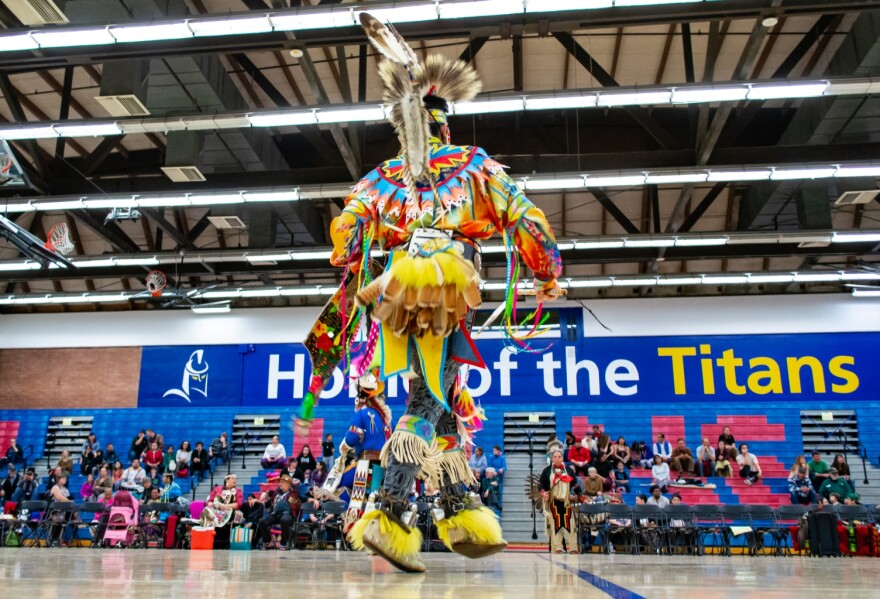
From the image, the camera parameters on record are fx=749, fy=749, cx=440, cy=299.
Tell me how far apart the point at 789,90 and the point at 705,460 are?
8.20 meters

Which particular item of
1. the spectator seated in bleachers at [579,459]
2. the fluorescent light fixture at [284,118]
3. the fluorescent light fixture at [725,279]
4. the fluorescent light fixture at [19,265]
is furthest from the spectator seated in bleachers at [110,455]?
the fluorescent light fixture at [725,279]

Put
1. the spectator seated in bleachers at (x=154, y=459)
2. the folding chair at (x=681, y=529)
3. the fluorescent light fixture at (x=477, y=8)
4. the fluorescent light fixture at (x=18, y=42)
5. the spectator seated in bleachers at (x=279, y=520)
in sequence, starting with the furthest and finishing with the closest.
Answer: the spectator seated in bleachers at (x=154, y=459) < the spectator seated in bleachers at (x=279, y=520) < the folding chair at (x=681, y=529) < the fluorescent light fixture at (x=18, y=42) < the fluorescent light fixture at (x=477, y=8)

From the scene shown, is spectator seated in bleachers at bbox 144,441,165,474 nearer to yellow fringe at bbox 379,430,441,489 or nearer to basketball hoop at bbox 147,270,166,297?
basketball hoop at bbox 147,270,166,297

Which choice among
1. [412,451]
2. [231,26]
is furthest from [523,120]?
[412,451]

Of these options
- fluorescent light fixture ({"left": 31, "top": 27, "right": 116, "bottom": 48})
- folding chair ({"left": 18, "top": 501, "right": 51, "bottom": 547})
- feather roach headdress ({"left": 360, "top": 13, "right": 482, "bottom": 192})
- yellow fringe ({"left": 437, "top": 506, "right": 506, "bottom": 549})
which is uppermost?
fluorescent light fixture ({"left": 31, "top": 27, "right": 116, "bottom": 48})

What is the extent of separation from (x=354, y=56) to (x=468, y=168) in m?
8.82

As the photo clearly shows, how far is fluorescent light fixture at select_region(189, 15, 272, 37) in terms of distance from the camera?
24.4 feet

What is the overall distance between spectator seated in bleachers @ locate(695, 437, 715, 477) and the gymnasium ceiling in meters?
3.59

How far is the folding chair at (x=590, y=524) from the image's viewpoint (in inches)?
388

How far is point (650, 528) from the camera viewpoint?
32.9 feet

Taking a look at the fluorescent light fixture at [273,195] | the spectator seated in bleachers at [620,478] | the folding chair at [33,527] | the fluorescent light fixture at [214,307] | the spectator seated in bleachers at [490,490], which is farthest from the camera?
the fluorescent light fixture at [214,307]

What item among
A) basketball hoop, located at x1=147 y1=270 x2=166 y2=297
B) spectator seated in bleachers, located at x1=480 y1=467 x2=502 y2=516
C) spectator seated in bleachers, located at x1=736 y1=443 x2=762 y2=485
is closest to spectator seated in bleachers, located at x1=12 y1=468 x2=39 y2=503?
basketball hoop, located at x1=147 y1=270 x2=166 y2=297

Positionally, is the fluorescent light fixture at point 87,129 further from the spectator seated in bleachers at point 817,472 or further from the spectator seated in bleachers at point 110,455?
the spectator seated in bleachers at point 817,472

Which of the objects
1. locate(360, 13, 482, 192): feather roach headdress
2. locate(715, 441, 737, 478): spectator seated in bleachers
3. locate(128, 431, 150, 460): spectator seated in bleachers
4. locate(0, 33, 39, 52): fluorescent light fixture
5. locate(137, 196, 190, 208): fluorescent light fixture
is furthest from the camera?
locate(128, 431, 150, 460): spectator seated in bleachers
